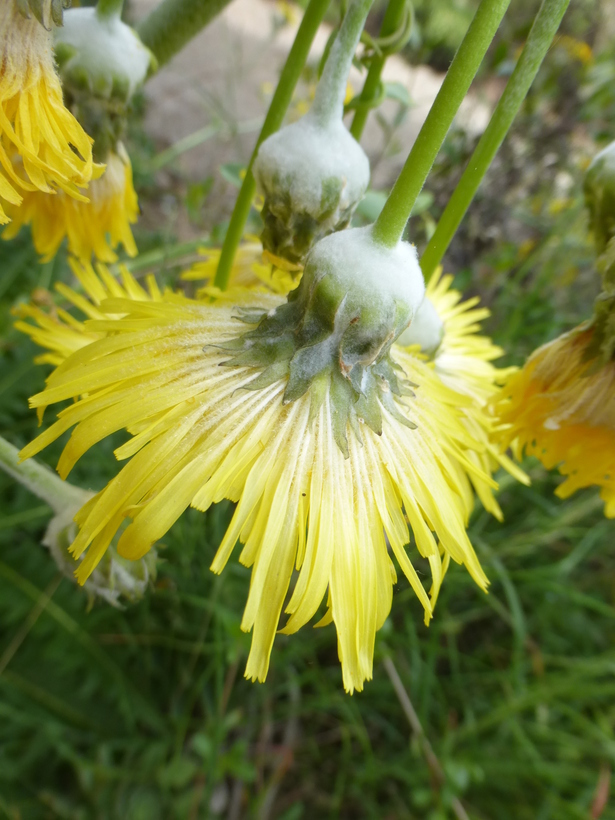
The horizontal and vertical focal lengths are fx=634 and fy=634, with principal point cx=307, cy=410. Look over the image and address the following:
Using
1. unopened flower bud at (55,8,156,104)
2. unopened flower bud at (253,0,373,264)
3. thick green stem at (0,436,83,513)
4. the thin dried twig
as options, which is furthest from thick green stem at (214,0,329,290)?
the thin dried twig

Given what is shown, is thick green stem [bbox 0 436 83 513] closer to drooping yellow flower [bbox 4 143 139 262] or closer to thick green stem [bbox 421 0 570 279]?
drooping yellow flower [bbox 4 143 139 262]

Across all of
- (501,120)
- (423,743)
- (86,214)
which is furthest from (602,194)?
(423,743)

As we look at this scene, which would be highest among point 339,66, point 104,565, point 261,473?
point 339,66

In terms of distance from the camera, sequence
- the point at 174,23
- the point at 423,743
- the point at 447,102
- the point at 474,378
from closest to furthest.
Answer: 1. the point at 447,102
2. the point at 174,23
3. the point at 474,378
4. the point at 423,743

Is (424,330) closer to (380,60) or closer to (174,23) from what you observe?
(380,60)

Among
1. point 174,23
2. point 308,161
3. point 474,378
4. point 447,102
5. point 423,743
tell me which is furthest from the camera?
point 423,743

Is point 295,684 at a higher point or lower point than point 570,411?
lower

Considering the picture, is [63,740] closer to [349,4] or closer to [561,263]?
[349,4]

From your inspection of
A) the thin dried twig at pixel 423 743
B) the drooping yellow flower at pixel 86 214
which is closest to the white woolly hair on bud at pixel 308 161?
the drooping yellow flower at pixel 86 214
